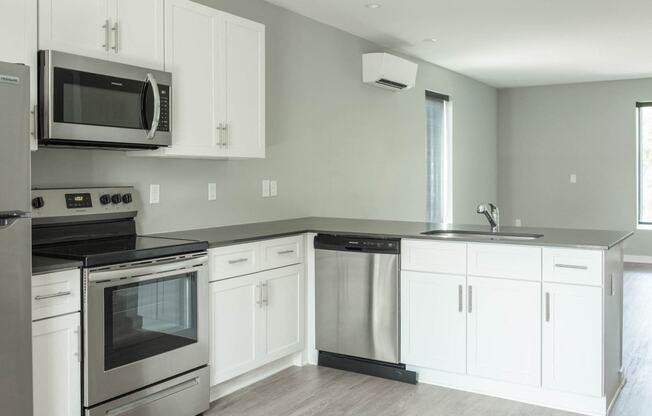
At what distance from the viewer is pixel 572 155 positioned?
29.0ft

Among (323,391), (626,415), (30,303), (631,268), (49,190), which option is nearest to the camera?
(30,303)

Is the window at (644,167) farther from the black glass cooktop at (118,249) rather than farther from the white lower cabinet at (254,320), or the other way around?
the black glass cooktop at (118,249)

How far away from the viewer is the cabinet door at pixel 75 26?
266cm

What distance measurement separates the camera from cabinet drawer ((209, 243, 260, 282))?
3.27 metres

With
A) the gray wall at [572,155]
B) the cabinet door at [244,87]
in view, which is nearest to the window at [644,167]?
the gray wall at [572,155]

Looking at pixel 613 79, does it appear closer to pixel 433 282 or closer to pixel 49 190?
pixel 433 282

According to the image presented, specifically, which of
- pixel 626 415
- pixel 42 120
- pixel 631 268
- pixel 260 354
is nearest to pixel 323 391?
pixel 260 354

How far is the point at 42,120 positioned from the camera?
2664mm

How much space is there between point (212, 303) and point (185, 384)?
0.43 m

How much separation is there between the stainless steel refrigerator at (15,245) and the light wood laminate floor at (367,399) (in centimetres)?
117

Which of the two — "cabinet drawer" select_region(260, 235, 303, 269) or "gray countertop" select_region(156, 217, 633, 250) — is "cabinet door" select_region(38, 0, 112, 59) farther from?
"cabinet drawer" select_region(260, 235, 303, 269)

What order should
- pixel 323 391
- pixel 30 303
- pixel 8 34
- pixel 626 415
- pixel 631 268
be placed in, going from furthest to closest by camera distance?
pixel 631 268 < pixel 323 391 < pixel 626 415 < pixel 8 34 < pixel 30 303

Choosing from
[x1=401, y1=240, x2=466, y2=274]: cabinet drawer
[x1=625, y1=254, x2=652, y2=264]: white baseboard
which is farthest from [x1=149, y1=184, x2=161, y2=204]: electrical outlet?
Result: [x1=625, y1=254, x2=652, y2=264]: white baseboard

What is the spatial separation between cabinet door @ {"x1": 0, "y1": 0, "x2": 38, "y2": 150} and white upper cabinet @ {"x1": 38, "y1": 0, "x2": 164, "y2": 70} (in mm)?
48
